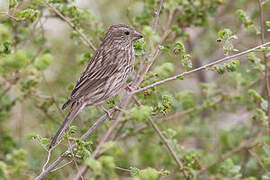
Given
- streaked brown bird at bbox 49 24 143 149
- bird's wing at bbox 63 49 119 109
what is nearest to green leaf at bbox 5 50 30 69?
streaked brown bird at bbox 49 24 143 149

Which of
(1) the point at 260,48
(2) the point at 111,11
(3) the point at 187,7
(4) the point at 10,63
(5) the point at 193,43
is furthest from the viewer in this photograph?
(2) the point at 111,11

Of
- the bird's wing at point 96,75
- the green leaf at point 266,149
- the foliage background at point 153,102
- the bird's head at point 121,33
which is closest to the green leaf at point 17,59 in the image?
the foliage background at point 153,102

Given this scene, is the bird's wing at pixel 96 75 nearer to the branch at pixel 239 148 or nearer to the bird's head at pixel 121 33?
the bird's head at pixel 121 33

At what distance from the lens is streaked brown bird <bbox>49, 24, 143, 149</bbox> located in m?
4.08

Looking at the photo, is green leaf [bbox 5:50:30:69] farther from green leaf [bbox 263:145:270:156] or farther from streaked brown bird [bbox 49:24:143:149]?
green leaf [bbox 263:145:270:156]

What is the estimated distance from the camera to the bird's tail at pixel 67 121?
3.51m

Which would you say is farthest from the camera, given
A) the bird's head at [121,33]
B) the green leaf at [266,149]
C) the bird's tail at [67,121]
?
the bird's head at [121,33]

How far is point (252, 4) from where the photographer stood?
7.38 meters

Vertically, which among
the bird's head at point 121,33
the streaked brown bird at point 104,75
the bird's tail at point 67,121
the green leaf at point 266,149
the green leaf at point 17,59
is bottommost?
the green leaf at point 266,149

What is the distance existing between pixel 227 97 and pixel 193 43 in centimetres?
231

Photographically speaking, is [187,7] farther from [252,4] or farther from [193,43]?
[252,4]

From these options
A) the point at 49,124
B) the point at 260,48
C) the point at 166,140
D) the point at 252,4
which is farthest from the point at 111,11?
the point at 260,48

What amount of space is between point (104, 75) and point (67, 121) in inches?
28.7

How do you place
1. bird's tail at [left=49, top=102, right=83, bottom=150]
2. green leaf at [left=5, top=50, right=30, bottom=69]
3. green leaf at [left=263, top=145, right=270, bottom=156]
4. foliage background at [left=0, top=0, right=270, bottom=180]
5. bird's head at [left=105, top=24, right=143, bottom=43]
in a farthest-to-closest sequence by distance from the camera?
bird's head at [left=105, top=24, right=143, bottom=43] → green leaf at [left=263, top=145, right=270, bottom=156] → foliage background at [left=0, top=0, right=270, bottom=180] → bird's tail at [left=49, top=102, right=83, bottom=150] → green leaf at [left=5, top=50, right=30, bottom=69]
